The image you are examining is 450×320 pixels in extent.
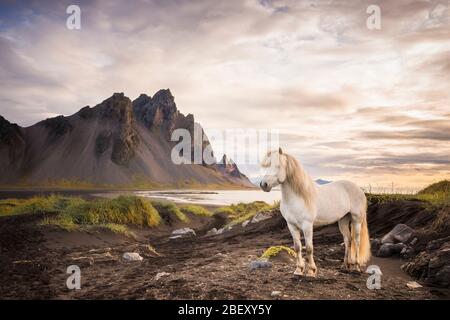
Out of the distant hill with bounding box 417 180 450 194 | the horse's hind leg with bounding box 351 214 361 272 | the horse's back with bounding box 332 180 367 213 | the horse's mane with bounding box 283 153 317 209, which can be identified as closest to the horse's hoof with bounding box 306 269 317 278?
the horse's mane with bounding box 283 153 317 209

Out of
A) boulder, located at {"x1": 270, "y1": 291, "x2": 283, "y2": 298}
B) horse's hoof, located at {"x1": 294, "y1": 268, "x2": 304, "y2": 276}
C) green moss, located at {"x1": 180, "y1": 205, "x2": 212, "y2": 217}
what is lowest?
green moss, located at {"x1": 180, "y1": 205, "x2": 212, "y2": 217}

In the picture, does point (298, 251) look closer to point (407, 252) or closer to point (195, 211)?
point (407, 252)

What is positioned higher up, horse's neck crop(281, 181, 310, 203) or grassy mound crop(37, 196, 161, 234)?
horse's neck crop(281, 181, 310, 203)

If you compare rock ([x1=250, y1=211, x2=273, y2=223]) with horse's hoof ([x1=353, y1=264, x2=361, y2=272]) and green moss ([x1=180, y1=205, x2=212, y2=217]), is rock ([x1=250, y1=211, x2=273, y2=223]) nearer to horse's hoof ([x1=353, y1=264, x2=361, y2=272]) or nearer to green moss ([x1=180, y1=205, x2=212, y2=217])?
horse's hoof ([x1=353, y1=264, x2=361, y2=272])

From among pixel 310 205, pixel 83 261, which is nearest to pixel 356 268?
pixel 310 205

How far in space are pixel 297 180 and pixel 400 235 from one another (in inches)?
214

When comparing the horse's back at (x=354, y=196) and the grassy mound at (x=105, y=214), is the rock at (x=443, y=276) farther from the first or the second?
the grassy mound at (x=105, y=214)

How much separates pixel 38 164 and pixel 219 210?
127936 millimetres

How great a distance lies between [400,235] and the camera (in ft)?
33.1

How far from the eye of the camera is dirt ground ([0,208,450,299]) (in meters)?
6.23

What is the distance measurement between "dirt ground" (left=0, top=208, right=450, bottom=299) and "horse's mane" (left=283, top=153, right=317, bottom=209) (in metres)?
1.61
